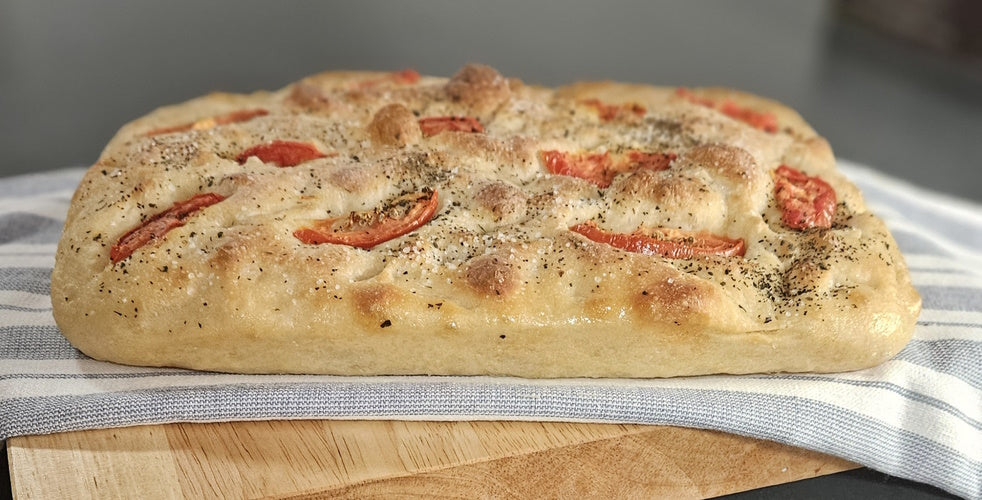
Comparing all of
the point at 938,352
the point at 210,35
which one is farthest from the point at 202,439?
the point at 210,35

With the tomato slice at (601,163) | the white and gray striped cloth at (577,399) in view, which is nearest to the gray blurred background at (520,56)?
the white and gray striped cloth at (577,399)

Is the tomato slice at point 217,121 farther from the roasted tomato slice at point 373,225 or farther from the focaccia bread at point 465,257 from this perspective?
the roasted tomato slice at point 373,225

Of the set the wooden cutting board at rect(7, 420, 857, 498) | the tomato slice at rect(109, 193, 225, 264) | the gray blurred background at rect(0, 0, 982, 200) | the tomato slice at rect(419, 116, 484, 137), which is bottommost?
the gray blurred background at rect(0, 0, 982, 200)

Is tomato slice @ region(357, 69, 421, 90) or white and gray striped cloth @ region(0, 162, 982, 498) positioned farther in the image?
tomato slice @ region(357, 69, 421, 90)

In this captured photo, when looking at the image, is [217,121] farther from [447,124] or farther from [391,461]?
[391,461]

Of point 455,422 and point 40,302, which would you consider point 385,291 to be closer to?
point 455,422

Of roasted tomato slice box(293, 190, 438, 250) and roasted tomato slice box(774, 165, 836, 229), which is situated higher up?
roasted tomato slice box(774, 165, 836, 229)

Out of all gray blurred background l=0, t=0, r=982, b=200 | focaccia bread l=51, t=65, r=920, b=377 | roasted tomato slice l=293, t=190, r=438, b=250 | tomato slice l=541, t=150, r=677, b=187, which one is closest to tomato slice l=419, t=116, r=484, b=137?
focaccia bread l=51, t=65, r=920, b=377

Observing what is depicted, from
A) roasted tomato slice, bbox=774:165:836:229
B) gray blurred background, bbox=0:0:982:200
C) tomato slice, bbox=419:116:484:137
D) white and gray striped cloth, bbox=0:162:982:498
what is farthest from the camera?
gray blurred background, bbox=0:0:982:200

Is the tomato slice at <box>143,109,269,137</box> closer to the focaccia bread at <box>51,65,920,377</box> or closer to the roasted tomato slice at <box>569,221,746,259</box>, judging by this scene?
the focaccia bread at <box>51,65,920,377</box>
